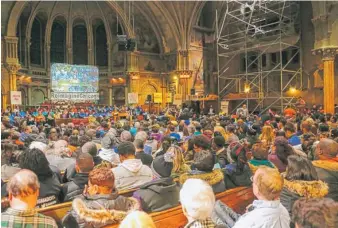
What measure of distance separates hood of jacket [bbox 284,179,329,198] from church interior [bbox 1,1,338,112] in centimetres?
1708

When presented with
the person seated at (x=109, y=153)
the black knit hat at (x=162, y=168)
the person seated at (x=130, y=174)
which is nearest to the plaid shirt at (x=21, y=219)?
the person seated at (x=130, y=174)

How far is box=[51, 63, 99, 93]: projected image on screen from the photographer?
24.6 metres

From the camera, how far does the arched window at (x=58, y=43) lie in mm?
26109

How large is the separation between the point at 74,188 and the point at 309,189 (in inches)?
88.6

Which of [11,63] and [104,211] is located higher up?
[11,63]

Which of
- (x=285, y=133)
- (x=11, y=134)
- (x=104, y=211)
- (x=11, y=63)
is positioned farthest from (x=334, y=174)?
(x=11, y=63)

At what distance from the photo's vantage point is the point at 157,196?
126 inches

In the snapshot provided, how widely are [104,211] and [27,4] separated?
79.5ft

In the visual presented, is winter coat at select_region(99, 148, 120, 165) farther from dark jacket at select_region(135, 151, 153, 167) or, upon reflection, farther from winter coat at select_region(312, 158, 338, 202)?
winter coat at select_region(312, 158, 338, 202)

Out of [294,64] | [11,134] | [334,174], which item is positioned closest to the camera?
[334,174]

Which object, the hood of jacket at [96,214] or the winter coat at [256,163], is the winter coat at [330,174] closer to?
the winter coat at [256,163]

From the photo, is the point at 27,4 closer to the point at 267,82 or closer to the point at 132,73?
the point at 132,73

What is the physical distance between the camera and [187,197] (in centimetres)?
217

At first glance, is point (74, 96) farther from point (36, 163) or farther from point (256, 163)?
point (36, 163)
